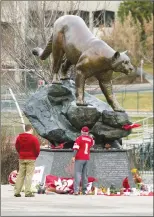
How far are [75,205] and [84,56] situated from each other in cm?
523

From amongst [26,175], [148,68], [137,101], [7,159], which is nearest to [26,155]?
[26,175]

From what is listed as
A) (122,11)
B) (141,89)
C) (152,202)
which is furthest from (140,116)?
(152,202)

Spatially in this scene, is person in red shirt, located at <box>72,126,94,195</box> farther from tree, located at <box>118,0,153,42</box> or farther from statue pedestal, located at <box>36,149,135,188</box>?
tree, located at <box>118,0,153,42</box>

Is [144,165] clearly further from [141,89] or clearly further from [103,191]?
[141,89]

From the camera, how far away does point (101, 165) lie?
2023 cm

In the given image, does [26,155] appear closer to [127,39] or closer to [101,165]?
[101,165]

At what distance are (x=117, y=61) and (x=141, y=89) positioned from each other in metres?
53.2

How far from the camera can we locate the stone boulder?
20.8 m

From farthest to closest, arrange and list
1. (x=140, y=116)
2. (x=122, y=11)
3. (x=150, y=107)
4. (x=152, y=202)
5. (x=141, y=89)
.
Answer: (x=122, y=11)
(x=141, y=89)
(x=150, y=107)
(x=140, y=116)
(x=152, y=202)

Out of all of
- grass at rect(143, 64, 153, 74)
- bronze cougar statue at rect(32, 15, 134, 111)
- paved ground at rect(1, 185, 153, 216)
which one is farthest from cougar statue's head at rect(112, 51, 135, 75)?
grass at rect(143, 64, 153, 74)

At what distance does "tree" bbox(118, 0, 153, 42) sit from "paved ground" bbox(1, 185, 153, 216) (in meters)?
63.8

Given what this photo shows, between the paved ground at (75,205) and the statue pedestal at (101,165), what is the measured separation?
161 cm

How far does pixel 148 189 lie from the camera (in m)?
20.3

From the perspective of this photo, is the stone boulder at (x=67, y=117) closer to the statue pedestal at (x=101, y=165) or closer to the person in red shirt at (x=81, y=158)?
the statue pedestal at (x=101, y=165)
